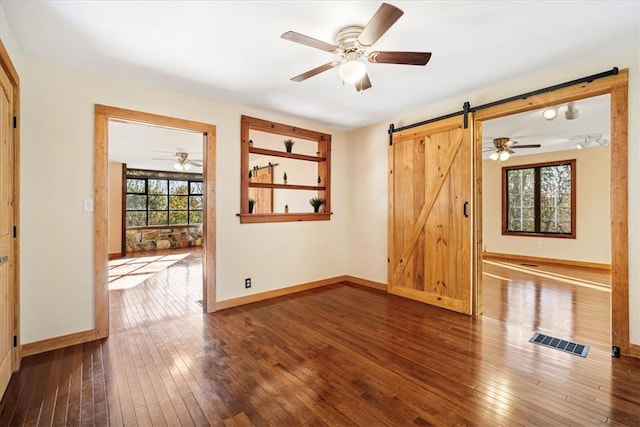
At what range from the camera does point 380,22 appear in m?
1.79

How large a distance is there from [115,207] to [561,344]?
9301 mm

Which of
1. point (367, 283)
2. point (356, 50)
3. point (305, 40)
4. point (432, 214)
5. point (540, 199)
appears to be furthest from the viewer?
point (540, 199)

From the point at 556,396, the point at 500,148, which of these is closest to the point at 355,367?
the point at 556,396

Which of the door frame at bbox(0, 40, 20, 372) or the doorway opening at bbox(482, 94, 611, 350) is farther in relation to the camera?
the doorway opening at bbox(482, 94, 611, 350)

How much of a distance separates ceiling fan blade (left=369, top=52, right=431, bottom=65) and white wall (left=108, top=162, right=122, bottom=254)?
795 centimetres

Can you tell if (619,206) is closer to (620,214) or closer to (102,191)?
(620,214)

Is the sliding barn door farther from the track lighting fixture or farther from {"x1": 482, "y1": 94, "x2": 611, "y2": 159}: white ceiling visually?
{"x1": 482, "y1": 94, "x2": 611, "y2": 159}: white ceiling

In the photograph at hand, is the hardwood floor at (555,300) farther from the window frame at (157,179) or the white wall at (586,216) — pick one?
the window frame at (157,179)

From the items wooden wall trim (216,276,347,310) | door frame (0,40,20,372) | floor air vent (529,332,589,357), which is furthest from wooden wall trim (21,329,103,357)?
A: floor air vent (529,332,589,357)

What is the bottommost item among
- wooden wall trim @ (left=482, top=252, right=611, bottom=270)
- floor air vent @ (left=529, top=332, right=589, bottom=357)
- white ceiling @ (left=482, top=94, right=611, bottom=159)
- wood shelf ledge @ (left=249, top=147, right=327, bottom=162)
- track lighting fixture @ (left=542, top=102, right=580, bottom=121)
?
floor air vent @ (left=529, top=332, right=589, bottom=357)

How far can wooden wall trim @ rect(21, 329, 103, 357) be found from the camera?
2.54 metres

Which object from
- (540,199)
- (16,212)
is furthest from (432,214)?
(540,199)

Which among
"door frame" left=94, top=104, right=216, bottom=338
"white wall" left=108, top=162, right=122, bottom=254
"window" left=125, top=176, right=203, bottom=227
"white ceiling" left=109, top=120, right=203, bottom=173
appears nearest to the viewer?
"door frame" left=94, top=104, right=216, bottom=338

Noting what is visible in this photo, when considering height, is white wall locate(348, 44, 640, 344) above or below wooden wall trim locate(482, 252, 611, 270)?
above
